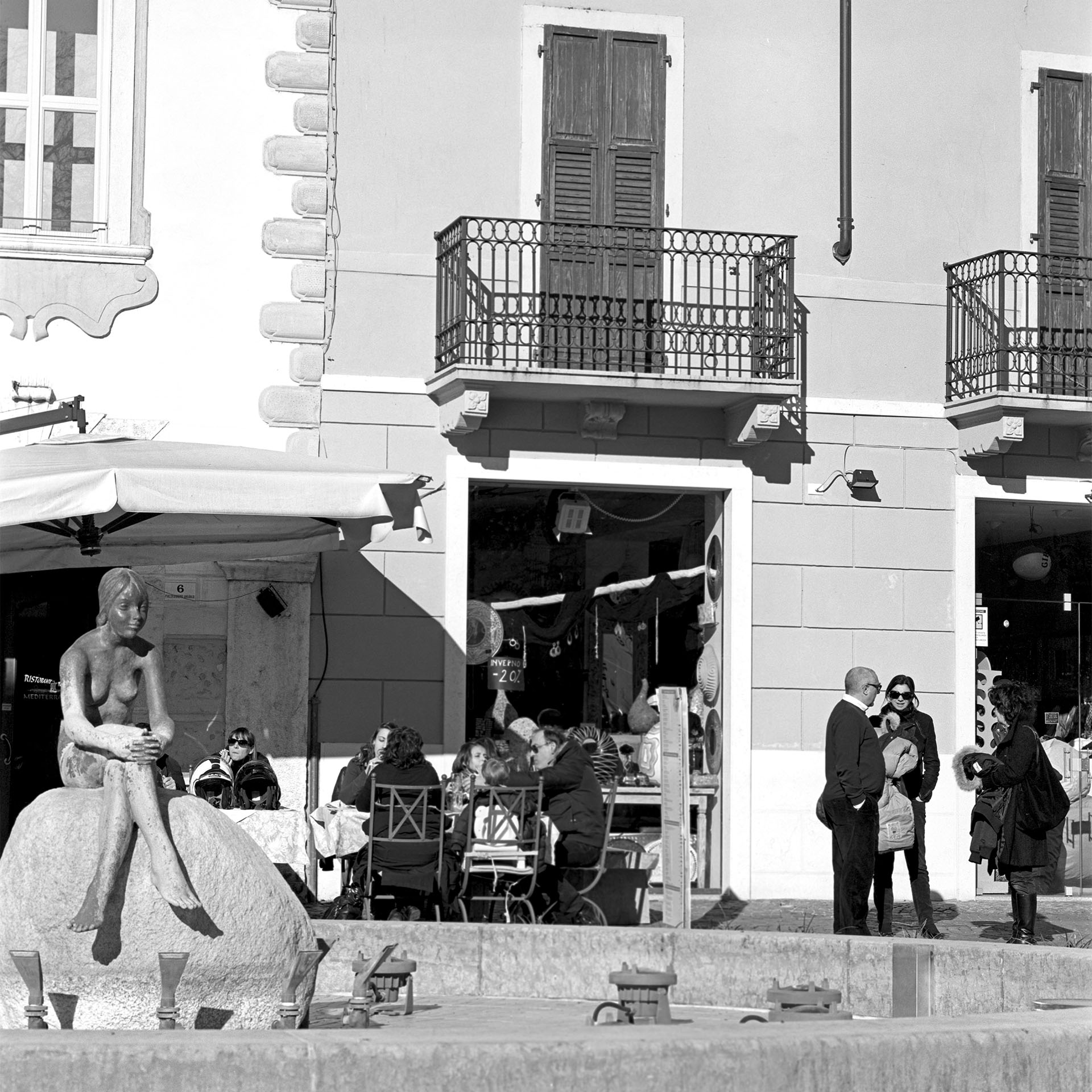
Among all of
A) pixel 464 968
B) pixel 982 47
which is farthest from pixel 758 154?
pixel 464 968

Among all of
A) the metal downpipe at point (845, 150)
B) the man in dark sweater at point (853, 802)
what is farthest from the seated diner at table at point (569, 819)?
the metal downpipe at point (845, 150)

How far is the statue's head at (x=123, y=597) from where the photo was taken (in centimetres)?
736

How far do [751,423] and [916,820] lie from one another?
13.2 ft

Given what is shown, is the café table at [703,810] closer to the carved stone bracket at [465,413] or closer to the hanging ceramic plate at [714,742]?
the hanging ceramic plate at [714,742]

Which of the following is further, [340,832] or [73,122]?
[73,122]

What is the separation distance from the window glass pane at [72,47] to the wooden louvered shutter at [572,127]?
348 centimetres

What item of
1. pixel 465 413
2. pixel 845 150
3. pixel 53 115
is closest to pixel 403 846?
pixel 465 413

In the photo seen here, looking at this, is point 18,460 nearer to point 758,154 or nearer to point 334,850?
point 334,850

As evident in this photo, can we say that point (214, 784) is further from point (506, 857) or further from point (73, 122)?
point (73, 122)

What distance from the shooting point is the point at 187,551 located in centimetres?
1264

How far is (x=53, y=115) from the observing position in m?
14.6

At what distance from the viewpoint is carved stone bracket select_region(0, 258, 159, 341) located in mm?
14227

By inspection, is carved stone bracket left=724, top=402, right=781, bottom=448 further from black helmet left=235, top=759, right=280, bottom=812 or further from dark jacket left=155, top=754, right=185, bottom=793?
dark jacket left=155, top=754, right=185, bottom=793

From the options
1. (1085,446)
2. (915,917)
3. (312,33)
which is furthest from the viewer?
(1085,446)
